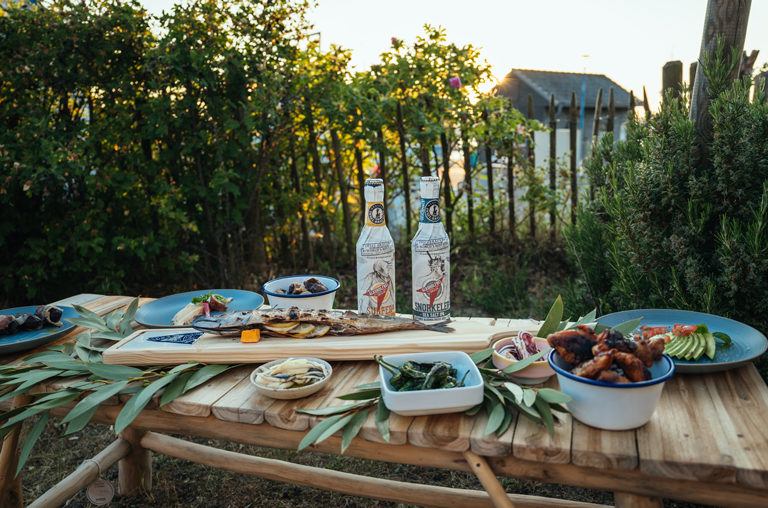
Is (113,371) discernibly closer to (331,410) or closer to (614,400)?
(331,410)

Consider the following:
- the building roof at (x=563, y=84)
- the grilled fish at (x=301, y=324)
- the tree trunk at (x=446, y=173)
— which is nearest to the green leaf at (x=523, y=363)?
the grilled fish at (x=301, y=324)

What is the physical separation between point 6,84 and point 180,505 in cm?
306

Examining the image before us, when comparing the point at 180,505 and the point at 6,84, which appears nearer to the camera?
the point at 180,505

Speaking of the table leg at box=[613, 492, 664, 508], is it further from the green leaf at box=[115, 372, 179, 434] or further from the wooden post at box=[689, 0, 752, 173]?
the wooden post at box=[689, 0, 752, 173]

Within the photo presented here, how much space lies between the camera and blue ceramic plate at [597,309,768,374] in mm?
1237

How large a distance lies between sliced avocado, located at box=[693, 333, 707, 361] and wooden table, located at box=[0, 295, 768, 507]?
53 millimetres

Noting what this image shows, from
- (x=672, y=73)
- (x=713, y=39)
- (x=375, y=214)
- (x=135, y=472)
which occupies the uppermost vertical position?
(x=672, y=73)

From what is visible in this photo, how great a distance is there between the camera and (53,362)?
1.42 meters

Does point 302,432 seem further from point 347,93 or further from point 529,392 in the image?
point 347,93

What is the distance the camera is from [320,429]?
1.08 metres

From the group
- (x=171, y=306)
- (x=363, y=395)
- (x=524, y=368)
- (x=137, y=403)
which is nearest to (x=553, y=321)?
(x=524, y=368)

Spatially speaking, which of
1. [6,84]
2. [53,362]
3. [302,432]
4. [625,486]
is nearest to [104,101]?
[6,84]

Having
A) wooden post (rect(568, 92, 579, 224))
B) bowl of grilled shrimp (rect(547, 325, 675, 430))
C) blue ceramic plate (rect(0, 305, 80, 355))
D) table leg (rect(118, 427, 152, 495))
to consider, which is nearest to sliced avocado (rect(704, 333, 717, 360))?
bowl of grilled shrimp (rect(547, 325, 675, 430))

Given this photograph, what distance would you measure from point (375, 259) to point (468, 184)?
122 inches
